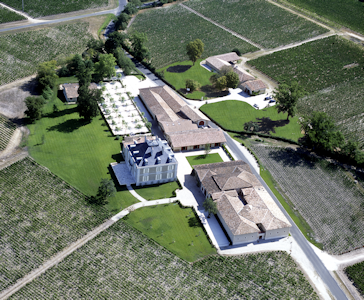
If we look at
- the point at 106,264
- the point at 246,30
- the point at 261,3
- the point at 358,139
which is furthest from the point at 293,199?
the point at 261,3

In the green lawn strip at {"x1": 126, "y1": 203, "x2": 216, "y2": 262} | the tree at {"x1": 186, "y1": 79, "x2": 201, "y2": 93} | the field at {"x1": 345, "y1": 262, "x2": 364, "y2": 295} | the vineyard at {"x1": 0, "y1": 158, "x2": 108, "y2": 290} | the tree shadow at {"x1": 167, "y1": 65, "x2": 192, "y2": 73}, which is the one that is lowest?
the vineyard at {"x1": 0, "y1": 158, "x2": 108, "y2": 290}

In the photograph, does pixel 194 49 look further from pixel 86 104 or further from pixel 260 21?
pixel 260 21

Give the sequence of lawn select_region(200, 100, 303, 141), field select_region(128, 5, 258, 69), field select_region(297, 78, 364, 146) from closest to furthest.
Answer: lawn select_region(200, 100, 303, 141) → field select_region(297, 78, 364, 146) → field select_region(128, 5, 258, 69)

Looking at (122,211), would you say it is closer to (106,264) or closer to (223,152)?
(106,264)

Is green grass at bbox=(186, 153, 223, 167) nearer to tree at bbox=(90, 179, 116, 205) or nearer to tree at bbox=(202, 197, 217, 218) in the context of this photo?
tree at bbox=(202, 197, 217, 218)

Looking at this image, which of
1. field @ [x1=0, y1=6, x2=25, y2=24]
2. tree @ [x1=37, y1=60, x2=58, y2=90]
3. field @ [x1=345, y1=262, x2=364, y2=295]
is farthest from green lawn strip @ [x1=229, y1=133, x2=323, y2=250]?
field @ [x1=0, y1=6, x2=25, y2=24]

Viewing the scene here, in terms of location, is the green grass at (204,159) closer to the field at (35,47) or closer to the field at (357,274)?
the field at (357,274)
